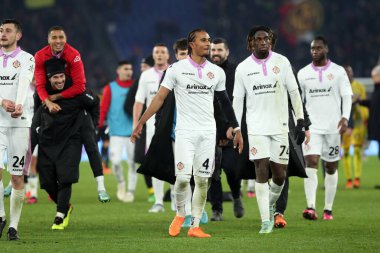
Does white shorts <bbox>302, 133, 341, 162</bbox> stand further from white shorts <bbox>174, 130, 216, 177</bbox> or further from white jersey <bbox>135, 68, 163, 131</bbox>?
white shorts <bbox>174, 130, 216, 177</bbox>

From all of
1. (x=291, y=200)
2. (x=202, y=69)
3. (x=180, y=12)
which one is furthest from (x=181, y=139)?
(x=180, y=12)

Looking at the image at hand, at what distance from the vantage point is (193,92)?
11.8m

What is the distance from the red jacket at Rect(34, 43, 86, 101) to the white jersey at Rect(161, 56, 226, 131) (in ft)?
4.97

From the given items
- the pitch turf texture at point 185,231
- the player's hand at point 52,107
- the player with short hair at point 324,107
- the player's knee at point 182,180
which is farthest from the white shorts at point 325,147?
the player's hand at point 52,107

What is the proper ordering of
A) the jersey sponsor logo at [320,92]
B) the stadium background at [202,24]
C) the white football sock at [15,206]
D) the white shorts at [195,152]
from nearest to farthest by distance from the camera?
1. the white football sock at [15,206]
2. the white shorts at [195,152]
3. the jersey sponsor logo at [320,92]
4. the stadium background at [202,24]

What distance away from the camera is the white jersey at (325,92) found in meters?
14.9

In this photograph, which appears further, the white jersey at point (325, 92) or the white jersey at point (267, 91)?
the white jersey at point (325, 92)

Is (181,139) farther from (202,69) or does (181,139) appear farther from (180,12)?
(180,12)

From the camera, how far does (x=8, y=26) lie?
1176cm

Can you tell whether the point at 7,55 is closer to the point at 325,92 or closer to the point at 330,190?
the point at 325,92

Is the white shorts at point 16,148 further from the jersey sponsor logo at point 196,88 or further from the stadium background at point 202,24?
the stadium background at point 202,24

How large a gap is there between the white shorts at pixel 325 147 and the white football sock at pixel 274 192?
2.32m

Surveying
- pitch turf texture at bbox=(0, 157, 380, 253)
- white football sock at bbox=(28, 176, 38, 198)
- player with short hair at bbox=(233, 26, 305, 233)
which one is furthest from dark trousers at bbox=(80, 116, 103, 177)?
white football sock at bbox=(28, 176, 38, 198)

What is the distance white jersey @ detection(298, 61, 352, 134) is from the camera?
1491cm
